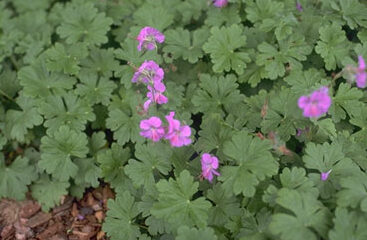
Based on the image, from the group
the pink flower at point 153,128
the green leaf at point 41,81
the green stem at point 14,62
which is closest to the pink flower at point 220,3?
the green leaf at point 41,81

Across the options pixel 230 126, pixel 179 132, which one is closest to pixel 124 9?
pixel 230 126

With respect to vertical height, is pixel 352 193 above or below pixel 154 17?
below

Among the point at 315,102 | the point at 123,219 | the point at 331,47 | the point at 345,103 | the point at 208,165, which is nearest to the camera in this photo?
the point at 315,102

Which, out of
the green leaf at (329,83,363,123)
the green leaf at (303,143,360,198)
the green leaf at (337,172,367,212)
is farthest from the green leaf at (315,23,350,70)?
the green leaf at (337,172,367,212)

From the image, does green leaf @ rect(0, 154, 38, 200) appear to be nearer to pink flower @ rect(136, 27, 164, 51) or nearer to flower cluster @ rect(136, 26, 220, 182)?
flower cluster @ rect(136, 26, 220, 182)

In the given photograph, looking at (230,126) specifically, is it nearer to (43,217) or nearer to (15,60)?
(43,217)

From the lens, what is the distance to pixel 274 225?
7.61 feet

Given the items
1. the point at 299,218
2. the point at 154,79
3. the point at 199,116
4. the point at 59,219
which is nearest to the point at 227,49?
the point at 199,116

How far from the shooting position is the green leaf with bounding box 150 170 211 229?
2.59m

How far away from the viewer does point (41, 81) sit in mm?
3484

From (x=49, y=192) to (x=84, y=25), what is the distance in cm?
131

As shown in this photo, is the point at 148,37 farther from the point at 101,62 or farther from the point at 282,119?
the point at 282,119

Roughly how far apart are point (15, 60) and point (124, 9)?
0.98 meters

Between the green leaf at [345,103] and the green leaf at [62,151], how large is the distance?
1.62 metres
